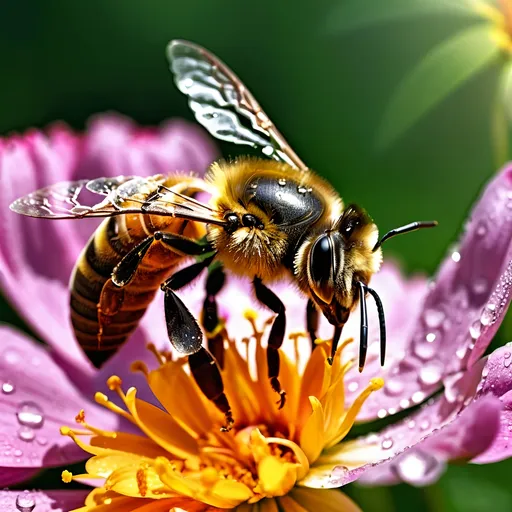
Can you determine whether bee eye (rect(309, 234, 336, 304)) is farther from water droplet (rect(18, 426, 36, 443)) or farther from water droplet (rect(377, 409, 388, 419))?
water droplet (rect(18, 426, 36, 443))

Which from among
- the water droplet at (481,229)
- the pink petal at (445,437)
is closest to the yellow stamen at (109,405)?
the pink petal at (445,437)

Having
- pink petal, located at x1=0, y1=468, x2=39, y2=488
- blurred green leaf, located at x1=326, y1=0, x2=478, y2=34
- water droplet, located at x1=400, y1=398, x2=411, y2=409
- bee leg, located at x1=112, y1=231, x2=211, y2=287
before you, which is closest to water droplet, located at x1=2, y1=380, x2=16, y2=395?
pink petal, located at x1=0, y1=468, x2=39, y2=488

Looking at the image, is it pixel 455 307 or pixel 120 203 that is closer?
pixel 120 203

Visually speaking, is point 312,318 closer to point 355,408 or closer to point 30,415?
point 355,408

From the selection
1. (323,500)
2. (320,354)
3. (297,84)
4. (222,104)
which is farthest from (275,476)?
(297,84)

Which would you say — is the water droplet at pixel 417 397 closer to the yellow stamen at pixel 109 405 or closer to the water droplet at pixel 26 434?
the yellow stamen at pixel 109 405

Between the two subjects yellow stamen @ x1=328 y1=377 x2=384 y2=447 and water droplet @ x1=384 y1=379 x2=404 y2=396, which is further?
water droplet @ x1=384 y1=379 x2=404 y2=396
